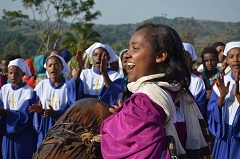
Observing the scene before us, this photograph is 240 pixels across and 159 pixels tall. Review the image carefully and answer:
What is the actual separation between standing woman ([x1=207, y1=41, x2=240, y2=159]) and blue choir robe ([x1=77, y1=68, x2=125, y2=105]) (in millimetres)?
1414

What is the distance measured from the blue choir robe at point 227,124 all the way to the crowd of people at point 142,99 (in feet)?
0.04

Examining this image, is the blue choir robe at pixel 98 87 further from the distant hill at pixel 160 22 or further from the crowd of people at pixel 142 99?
the distant hill at pixel 160 22

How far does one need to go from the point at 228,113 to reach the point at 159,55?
2691mm

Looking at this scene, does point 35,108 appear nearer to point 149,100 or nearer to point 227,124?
point 227,124

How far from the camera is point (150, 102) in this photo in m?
1.72

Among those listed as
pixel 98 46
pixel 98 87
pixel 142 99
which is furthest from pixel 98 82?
pixel 142 99

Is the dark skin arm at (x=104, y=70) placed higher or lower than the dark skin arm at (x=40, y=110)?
higher

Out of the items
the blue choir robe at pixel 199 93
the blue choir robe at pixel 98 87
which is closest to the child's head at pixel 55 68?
the blue choir robe at pixel 98 87

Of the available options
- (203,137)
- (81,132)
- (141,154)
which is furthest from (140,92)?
(81,132)

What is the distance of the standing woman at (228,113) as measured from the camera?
4.19 metres

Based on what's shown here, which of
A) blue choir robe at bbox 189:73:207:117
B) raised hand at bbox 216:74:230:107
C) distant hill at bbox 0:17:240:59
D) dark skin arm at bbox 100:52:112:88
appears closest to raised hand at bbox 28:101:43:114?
dark skin arm at bbox 100:52:112:88

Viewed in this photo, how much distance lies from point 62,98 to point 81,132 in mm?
2811

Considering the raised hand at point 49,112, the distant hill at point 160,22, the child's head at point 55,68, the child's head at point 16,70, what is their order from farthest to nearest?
the distant hill at point 160,22, the child's head at point 16,70, the child's head at point 55,68, the raised hand at point 49,112

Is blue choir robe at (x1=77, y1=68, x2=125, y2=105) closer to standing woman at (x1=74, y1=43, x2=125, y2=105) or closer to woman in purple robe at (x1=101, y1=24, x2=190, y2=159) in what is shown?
standing woman at (x1=74, y1=43, x2=125, y2=105)
